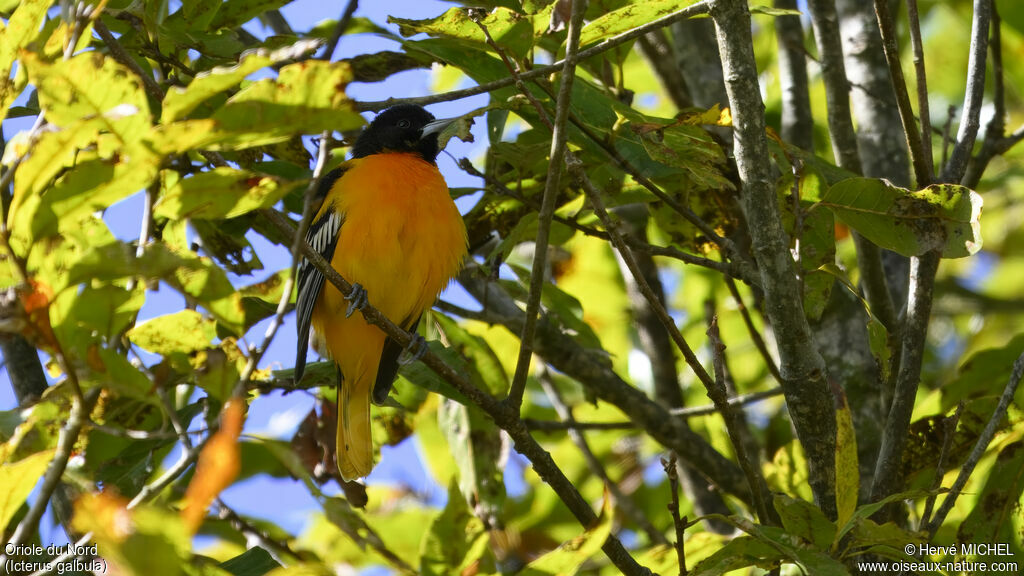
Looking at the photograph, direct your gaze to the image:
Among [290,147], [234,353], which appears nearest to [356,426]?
[290,147]

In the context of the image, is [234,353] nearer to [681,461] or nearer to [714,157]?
[714,157]

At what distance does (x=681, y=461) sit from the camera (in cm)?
491

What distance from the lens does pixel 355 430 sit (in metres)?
4.33

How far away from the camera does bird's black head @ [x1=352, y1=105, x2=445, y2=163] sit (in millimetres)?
5258

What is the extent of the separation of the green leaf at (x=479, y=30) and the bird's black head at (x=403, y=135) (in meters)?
2.11

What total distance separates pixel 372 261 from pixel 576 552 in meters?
2.35

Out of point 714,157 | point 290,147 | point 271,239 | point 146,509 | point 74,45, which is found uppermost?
point 290,147

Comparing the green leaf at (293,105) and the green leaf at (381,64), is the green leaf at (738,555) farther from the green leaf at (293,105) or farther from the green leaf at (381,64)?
the green leaf at (381,64)

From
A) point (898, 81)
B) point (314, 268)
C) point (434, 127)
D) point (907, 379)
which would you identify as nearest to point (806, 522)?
point (907, 379)

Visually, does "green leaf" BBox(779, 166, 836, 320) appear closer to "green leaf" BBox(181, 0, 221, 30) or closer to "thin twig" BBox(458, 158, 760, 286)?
"thin twig" BBox(458, 158, 760, 286)

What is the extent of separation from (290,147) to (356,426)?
129cm

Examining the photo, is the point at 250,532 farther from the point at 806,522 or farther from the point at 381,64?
the point at 806,522

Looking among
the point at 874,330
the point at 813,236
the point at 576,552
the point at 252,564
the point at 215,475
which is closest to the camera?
the point at 215,475

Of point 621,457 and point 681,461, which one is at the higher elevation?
point 621,457
